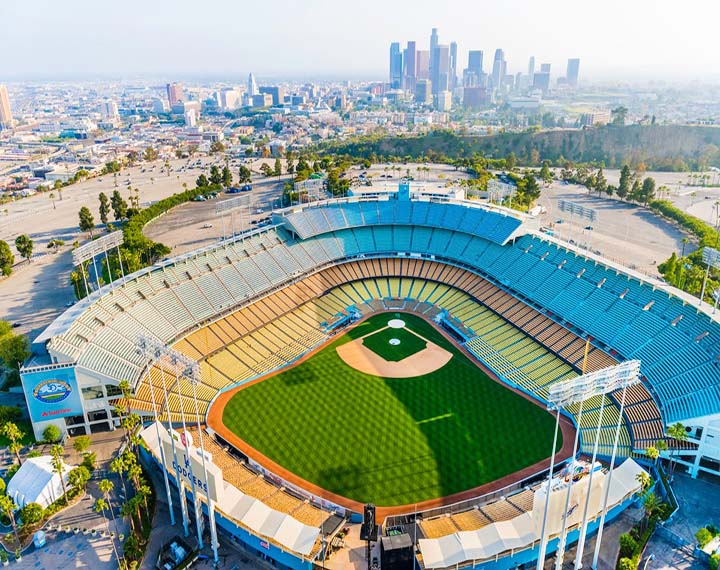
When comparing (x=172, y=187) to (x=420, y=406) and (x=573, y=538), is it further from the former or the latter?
(x=573, y=538)

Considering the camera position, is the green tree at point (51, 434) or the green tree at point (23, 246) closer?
the green tree at point (51, 434)

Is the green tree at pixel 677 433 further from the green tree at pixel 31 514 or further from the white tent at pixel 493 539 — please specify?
the green tree at pixel 31 514

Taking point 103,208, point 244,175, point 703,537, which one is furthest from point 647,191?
point 103,208

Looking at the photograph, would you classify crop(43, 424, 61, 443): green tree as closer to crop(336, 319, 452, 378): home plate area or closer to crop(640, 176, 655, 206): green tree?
crop(336, 319, 452, 378): home plate area

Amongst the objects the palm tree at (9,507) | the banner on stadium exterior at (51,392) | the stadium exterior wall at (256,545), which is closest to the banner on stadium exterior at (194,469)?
the stadium exterior wall at (256,545)

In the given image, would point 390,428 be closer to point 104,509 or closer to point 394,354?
point 394,354

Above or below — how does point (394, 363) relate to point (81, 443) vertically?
below

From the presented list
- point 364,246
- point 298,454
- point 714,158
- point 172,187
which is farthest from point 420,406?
Result: point 714,158
